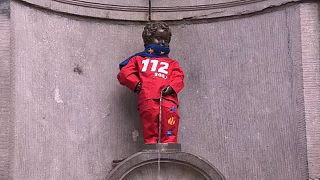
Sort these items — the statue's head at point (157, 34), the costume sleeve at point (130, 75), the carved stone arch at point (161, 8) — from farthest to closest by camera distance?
1. the carved stone arch at point (161, 8)
2. the statue's head at point (157, 34)
3. the costume sleeve at point (130, 75)

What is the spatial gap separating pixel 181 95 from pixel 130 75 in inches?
28.1

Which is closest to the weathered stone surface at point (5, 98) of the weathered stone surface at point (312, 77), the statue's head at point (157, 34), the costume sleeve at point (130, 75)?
the costume sleeve at point (130, 75)

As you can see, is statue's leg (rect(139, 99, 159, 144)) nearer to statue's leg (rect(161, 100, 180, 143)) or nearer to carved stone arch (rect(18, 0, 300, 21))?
statue's leg (rect(161, 100, 180, 143))

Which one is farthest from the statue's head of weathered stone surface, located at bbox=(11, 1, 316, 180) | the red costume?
weathered stone surface, located at bbox=(11, 1, 316, 180)

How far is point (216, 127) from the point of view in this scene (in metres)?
5.36

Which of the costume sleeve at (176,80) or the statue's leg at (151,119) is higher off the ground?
the costume sleeve at (176,80)

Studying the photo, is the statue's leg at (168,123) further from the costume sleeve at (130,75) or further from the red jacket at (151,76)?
the costume sleeve at (130,75)

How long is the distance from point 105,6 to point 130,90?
80 cm

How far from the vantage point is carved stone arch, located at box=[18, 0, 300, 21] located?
5.38 meters

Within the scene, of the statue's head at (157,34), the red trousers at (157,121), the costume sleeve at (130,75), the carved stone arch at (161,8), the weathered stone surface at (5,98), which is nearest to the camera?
the weathered stone surface at (5,98)

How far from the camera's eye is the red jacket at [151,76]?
487 cm

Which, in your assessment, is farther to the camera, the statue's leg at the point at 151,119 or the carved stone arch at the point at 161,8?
the carved stone arch at the point at 161,8

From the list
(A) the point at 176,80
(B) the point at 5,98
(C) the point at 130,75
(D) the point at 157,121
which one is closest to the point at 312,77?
(A) the point at 176,80

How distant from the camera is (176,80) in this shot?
4.98 metres
